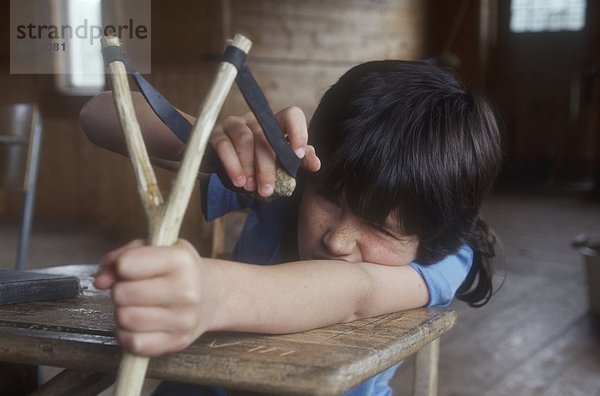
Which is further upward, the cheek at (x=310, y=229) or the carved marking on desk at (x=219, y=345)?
the cheek at (x=310, y=229)

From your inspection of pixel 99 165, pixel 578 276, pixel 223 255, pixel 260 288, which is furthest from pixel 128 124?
pixel 99 165

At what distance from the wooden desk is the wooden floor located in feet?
2.84

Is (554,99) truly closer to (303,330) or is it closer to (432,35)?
(432,35)

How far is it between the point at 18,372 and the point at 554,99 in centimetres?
815

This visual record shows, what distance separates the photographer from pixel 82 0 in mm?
5121

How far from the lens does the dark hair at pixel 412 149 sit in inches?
41.2

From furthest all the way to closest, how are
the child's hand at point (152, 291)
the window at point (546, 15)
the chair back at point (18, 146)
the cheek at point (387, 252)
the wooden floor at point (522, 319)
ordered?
the window at point (546, 15), the wooden floor at point (522, 319), the chair back at point (18, 146), the cheek at point (387, 252), the child's hand at point (152, 291)

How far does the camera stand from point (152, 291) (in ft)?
1.88

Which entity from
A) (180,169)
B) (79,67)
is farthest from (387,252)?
(79,67)

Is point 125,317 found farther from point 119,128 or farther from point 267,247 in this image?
point 267,247

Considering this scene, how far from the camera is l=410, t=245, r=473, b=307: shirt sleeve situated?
1020 mm

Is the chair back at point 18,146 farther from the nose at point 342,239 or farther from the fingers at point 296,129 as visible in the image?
the fingers at point 296,129

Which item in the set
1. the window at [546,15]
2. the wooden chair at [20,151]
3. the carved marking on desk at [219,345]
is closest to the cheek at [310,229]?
the carved marking on desk at [219,345]

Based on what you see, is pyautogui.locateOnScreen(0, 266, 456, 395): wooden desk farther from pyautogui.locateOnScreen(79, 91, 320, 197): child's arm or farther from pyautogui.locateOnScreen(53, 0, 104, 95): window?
pyautogui.locateOnScreen(53, 0, 104, 95): window
